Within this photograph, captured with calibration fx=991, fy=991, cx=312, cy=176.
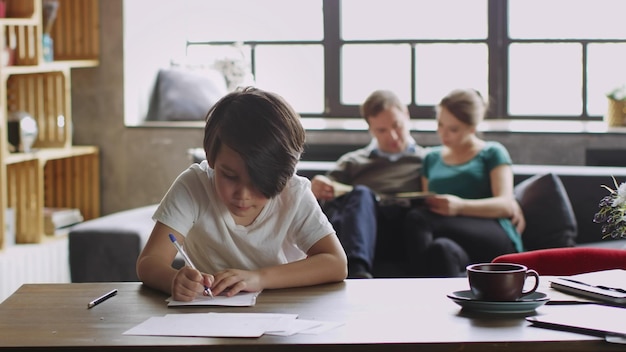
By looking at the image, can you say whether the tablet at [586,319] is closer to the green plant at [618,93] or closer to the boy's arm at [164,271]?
the boy's arm at [164,271]

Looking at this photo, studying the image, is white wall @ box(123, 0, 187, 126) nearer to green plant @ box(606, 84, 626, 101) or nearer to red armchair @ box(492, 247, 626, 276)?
green plant @ box(606, 84, 626, 101)

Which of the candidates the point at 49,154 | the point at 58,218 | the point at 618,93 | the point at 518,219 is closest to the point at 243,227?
the point at 518,219

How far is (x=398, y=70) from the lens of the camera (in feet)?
18.9

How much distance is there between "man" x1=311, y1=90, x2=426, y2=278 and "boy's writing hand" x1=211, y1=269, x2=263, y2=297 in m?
1.56

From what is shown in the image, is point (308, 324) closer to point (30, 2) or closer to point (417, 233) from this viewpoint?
point (417, 233)

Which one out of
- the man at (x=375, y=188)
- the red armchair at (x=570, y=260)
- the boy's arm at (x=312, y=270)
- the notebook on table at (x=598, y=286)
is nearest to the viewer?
the notebook on table at (x=598, y=286)

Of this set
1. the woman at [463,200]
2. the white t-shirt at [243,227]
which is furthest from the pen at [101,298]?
the woman at [463,200]

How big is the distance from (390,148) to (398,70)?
1.66 meters

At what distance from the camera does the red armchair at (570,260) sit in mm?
2285

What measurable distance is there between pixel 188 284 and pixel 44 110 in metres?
3.59

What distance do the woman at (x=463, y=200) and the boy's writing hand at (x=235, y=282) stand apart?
1.77 m

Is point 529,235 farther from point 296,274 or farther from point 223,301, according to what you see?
point 223,301

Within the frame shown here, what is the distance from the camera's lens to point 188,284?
1.84 m

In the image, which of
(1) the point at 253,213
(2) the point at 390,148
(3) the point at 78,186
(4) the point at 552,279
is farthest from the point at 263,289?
(3) the point at 78,186
